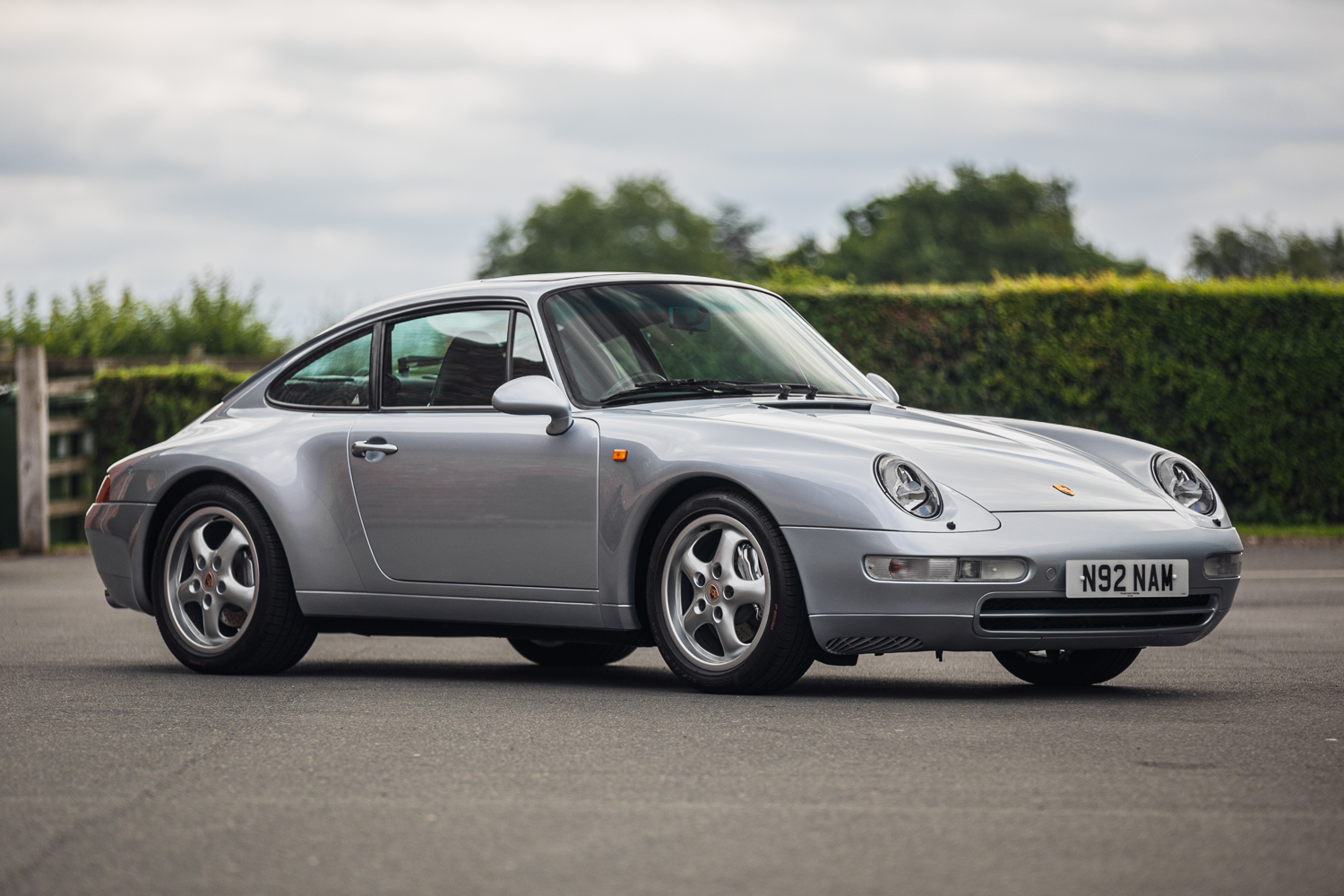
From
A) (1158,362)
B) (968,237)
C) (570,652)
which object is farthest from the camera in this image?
(968,237)

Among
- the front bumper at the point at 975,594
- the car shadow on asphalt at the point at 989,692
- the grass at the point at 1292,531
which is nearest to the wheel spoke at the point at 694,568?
the front bumper at the point at 975,594

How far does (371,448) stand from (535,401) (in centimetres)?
94

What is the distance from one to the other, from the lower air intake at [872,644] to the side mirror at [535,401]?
4.47 ft

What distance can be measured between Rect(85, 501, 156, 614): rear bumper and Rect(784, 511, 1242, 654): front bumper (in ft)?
10.2

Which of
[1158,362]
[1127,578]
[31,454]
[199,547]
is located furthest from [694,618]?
[1158,362]

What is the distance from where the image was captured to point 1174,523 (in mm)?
6195

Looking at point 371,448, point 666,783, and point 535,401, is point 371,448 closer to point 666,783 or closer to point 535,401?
point 535,401

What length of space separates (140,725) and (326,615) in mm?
1510

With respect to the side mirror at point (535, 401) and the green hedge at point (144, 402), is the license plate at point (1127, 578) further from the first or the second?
the green hedge at point (144, 402)

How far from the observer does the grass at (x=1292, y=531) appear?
16.9m

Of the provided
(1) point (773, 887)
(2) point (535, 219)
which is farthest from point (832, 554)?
(2) point (535, 219)

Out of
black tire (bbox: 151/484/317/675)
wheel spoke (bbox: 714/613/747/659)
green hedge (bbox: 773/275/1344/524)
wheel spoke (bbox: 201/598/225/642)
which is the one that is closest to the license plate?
wheel spoke (bbox: 714/613/747/659)

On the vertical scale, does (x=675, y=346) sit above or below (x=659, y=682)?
above

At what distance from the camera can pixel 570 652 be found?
806cm
